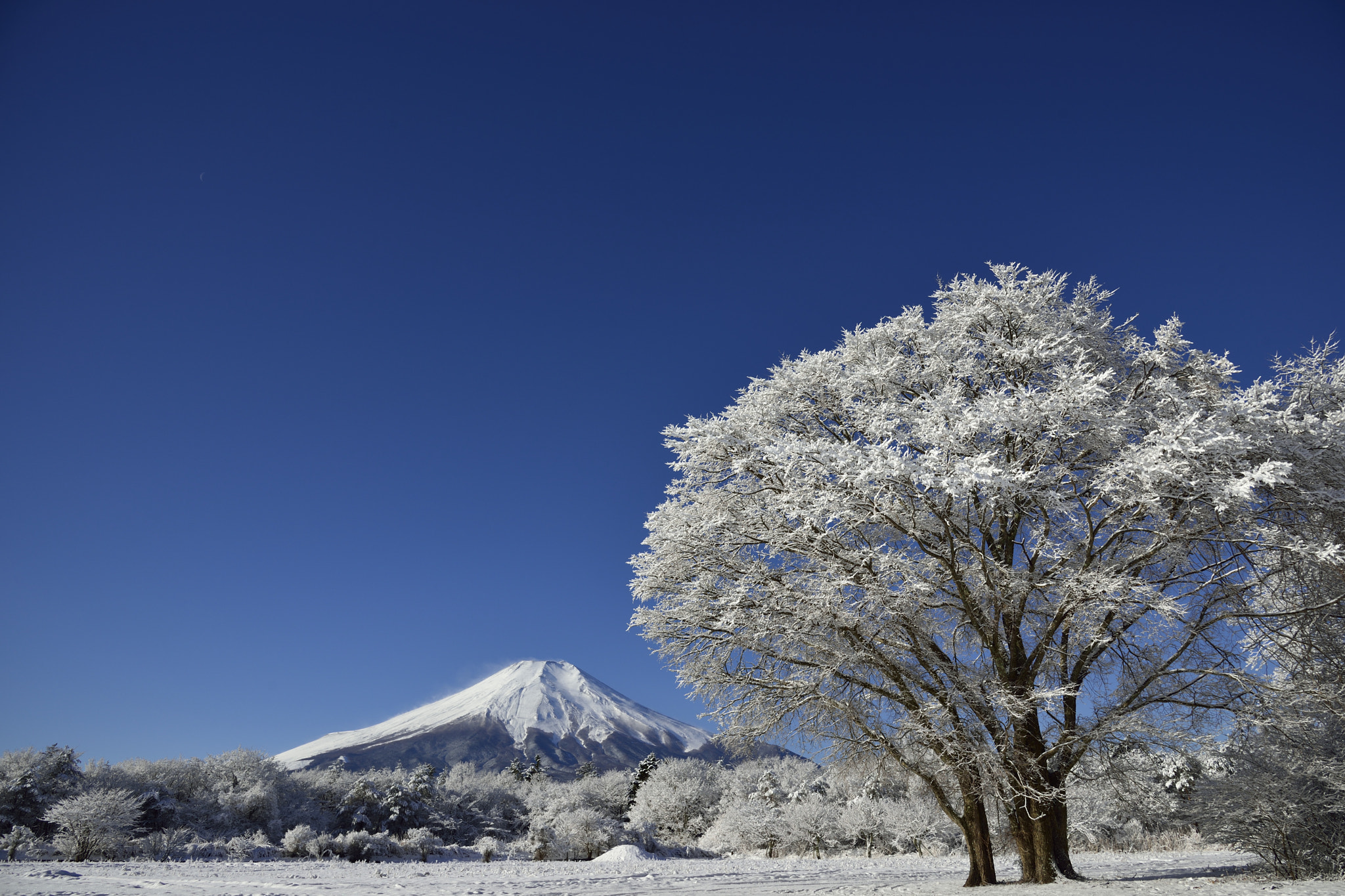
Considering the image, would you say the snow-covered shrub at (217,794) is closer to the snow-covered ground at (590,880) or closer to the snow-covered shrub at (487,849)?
the snow-covered shrub at (487,849)

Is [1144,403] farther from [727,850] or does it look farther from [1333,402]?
[727,850]

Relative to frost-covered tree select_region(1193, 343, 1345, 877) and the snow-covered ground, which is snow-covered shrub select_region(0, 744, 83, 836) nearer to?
the snow-covered ground

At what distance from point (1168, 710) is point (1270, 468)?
4764 mm

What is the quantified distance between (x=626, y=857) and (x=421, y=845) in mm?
9480

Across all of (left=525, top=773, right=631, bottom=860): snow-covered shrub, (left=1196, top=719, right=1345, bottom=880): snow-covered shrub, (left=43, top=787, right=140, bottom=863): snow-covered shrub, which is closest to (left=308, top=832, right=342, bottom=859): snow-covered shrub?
(left=43, top=787, right=140, bottom=863): snow-covered shrub

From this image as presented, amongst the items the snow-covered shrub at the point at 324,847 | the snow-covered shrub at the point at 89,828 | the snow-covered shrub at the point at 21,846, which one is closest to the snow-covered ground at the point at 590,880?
the snow-covered shrub at the point at 21,846

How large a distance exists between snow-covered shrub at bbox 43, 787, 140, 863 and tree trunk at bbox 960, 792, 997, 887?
23.4m

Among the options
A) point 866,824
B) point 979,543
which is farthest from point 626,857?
point 979,543

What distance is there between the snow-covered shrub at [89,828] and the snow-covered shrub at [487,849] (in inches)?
503

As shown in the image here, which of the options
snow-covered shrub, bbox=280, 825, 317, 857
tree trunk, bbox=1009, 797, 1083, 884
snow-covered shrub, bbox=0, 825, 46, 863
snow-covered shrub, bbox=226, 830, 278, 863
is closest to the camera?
tree trunk, bbox=1009, 797, 1083, 884

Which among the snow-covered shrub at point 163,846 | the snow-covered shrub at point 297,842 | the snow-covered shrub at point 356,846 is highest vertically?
the snow-covered shrub at point 163,846

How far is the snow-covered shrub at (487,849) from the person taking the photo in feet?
93.0

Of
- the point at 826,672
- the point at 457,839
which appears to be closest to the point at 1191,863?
the point at 826,672

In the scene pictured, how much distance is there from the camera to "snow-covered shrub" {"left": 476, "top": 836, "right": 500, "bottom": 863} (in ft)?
93.0
